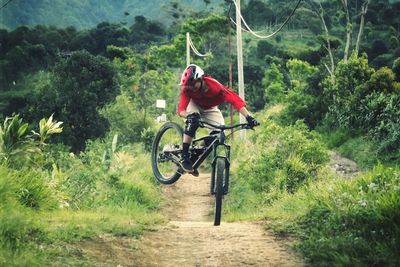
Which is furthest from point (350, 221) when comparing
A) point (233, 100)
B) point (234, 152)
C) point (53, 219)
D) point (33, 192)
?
point (234, 152)

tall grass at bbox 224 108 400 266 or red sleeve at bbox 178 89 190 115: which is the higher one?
red sleeve at bbox 178 89 190 115

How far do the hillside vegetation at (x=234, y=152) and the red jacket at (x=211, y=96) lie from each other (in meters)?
1.92

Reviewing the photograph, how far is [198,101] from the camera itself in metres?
8.98

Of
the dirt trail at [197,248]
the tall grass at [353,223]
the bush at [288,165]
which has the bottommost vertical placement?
the dirt trail at [197,248]

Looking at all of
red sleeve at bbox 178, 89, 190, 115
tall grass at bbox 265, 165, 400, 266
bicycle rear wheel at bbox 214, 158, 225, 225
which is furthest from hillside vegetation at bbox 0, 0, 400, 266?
red sleeve at bbox 178, 89, 190, 115

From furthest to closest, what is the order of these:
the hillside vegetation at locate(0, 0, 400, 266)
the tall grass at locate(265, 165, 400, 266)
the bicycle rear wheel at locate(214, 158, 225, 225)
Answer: the bicycle rear wheel at locate(214, 158, 225, 225)
the hillside vegetation at locate(0, 0, 400, 266)
the tall grass at locate(265, 165, 400, 266)

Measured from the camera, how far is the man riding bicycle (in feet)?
27.6

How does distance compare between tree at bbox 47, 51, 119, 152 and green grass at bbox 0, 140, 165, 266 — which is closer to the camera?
green grass at bbox 0, 140, 165, 266

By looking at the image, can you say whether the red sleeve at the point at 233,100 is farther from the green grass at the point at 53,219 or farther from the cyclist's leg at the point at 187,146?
the green grass at the point at 53,219

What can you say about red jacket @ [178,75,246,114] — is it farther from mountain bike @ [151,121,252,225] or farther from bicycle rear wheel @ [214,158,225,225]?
bicycle rear wheel @ [214,158,225,225]

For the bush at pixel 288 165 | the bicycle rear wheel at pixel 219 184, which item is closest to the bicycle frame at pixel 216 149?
the bicycle rear wheel at pixel 219 184

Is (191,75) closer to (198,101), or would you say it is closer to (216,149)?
(198,101)

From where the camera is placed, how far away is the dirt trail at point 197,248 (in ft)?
19.2

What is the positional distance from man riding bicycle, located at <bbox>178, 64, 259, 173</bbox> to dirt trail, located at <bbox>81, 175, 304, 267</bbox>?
5.49 feet
